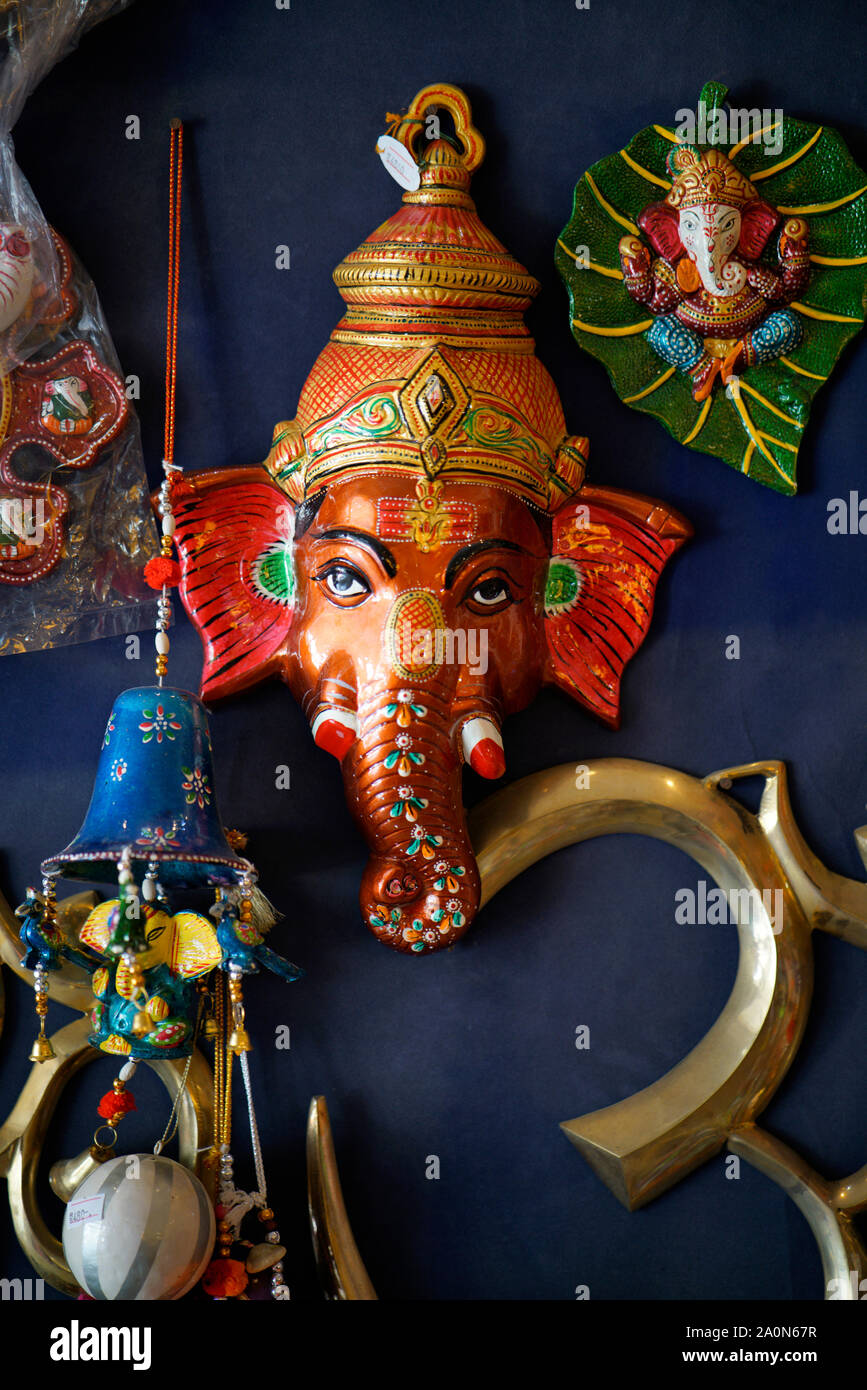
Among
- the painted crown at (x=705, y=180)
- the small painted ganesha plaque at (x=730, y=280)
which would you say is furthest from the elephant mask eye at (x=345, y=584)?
the painted crown at (x=705, y=180)

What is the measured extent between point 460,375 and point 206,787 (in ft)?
2.09

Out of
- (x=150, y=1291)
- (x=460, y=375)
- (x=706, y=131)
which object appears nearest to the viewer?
(x=150, y=1291)

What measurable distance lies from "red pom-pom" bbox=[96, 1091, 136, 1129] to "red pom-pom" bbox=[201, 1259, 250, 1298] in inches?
8.8

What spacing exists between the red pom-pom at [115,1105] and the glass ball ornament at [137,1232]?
6 centimetres

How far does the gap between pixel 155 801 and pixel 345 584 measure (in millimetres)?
386

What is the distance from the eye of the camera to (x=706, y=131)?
6.51ft

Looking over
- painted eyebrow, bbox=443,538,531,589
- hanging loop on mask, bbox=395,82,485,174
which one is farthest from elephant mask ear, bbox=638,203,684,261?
painted eyebrow, bbox=443,538,531,589

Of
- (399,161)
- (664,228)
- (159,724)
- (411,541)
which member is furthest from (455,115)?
(159,724)

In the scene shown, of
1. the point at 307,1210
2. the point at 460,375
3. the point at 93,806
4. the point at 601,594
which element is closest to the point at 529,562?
the point at 601,594

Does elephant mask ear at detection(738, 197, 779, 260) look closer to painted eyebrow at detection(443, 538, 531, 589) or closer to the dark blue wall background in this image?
the dark blue wall background

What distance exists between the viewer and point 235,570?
6.41ft

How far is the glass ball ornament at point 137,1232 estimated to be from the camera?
1699 millimetres

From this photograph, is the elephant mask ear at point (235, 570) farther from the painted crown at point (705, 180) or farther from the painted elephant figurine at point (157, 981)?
the painted crown at point (705, 180)
